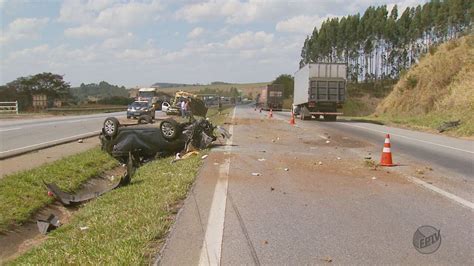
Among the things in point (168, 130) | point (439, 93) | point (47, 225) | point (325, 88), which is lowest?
point (47, 225)

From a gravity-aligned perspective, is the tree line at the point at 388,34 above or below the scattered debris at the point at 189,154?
above

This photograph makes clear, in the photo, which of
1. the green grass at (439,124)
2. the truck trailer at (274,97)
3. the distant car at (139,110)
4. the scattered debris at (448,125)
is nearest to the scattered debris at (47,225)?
the green grass at (439,124)

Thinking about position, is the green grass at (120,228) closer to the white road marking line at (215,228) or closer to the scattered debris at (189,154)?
the white road marking line at (215,228)

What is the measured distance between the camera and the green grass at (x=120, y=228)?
519 centimetres

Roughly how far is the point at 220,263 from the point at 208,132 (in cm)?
1093

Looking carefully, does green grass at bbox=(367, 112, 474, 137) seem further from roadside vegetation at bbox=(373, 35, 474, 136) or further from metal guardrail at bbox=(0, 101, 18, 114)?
metal guardrail at bbox=(0, 101, 18, 114)

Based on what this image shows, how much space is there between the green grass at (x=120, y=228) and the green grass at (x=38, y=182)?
95cm

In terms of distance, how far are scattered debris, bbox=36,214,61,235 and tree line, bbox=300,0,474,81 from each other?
243 feet

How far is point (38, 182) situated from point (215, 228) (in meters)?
5.16

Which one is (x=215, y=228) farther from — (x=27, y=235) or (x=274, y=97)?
(x=274, y=97)

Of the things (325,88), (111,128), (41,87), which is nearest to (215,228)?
(111,128)

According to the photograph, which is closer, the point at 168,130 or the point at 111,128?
the point at 168,130

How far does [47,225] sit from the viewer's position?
7695 millimetres

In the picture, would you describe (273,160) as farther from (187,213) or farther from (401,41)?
(401,41)
